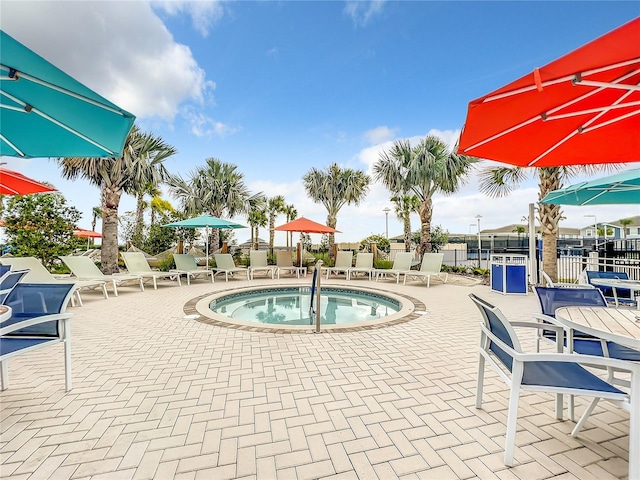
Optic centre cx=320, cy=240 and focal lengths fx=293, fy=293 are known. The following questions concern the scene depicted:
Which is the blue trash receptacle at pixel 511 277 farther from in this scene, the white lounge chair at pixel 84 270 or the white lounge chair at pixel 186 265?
the white lounge chair at pixel 84 270

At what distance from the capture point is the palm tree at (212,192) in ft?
46.5

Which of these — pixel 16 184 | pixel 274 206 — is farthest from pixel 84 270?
pixel 274 206

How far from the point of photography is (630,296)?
528 centimetres

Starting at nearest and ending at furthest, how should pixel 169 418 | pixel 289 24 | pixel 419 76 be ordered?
pixel 169 418
pixel 289 24
pixel 419 76

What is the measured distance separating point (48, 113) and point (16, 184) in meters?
3.20

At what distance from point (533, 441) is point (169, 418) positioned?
2.64 meters

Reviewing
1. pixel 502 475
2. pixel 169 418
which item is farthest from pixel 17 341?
pixel 502 475

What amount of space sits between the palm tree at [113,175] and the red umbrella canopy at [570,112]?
10674mm

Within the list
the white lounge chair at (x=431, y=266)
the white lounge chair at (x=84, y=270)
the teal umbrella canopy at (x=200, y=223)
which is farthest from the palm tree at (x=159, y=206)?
the white lounge chair at (x=431, y=266)

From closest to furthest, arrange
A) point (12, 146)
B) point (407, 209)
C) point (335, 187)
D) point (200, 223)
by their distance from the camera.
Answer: point (12, 146) → point (200, 223) → point (335, 187) → point (407, 209)

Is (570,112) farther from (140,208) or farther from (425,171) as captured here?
(140,208)

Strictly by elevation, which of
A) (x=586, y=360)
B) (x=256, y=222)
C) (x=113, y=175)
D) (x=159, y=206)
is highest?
(x=159, y=206)

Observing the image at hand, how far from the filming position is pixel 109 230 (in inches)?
390

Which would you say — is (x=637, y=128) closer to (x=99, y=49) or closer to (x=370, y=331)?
(x=370, y=331)
